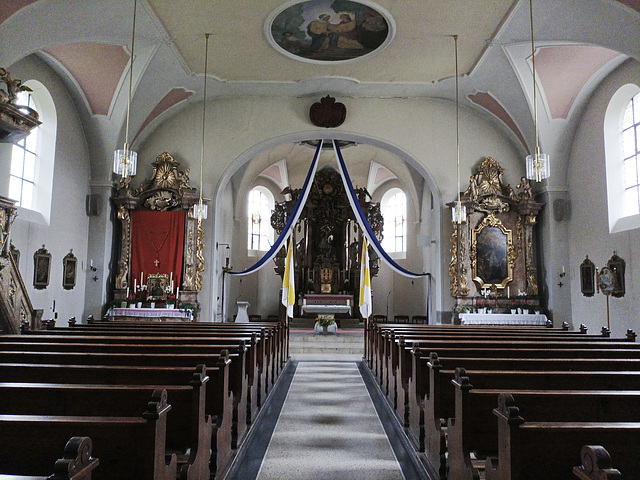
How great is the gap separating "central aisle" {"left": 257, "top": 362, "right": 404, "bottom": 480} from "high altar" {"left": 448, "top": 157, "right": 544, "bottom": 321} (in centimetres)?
570

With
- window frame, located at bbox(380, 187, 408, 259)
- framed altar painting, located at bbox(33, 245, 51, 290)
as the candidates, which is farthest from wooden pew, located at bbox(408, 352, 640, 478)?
window frame, located at bbox(380, 187, 408, 259)

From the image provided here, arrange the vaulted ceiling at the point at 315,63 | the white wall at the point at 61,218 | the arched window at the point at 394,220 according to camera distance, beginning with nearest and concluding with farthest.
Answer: the vaulted ceiling at the point at 315,63 < the white wall at the point at 61,218 < the arched window at the point at 394,220

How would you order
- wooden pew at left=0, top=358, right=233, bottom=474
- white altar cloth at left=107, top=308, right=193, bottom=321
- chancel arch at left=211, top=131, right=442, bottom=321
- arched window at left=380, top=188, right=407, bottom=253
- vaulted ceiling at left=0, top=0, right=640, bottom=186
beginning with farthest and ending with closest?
arched window at left=380, top=188, right=407, bottom=253
chancel arch at left=211, top=131, right=442, bottom=321
white altar cloth at left=107, top=308, right=193, bottom=321
vaulted ceiling at left=0, top=0, right=640, bottom=186
wooden pew at left=0, top=358, right=233, bottom=474

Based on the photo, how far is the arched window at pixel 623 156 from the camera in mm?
10133

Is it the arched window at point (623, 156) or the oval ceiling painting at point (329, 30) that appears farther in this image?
the arched window at point (623, 156)

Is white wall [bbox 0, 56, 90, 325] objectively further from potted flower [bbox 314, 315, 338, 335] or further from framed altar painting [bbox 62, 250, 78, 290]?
potted flower [bbox 314, 315, 338, 335]

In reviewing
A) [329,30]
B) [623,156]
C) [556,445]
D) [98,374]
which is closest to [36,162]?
[329,30]

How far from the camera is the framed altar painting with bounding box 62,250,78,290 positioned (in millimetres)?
10852

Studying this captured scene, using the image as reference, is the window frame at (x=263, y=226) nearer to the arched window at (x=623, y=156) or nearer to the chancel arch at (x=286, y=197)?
the chancel arch at (x=286, y=197)

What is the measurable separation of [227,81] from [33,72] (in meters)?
4.13

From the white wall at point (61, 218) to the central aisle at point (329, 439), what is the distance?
18.7 ft

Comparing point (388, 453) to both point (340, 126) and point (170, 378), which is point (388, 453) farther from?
point (340, 126)

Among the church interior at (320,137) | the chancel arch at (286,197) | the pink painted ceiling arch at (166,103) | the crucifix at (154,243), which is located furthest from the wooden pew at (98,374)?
the chancel arch at (286,197)

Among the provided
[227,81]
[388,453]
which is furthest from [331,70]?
[388,453]
